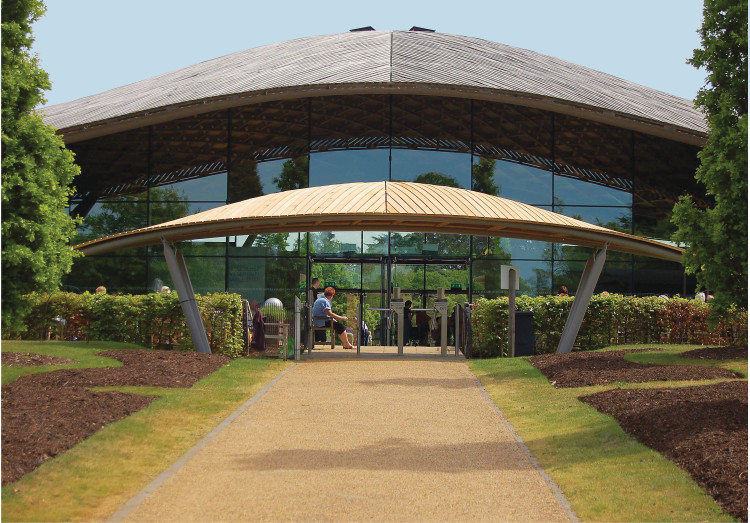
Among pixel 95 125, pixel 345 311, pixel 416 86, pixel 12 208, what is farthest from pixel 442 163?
pixel 12 208

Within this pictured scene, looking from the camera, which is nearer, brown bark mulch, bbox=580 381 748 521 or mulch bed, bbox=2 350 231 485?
brown bark mulch, bbox=580 381 748 521

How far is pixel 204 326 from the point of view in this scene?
1803cm

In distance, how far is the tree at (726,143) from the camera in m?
10.6

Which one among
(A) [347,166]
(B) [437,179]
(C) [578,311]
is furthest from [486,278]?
(C) [578,311]

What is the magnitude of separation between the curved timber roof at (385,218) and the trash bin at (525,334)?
2.00 meters

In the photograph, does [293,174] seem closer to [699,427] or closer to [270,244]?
[270,244]

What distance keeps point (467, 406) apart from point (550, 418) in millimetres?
1582

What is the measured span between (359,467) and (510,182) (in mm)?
20966

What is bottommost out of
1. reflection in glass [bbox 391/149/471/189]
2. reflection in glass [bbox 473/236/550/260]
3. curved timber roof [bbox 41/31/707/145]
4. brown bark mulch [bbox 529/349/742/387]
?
brown bark mulch [bbox 529/349/742/387]

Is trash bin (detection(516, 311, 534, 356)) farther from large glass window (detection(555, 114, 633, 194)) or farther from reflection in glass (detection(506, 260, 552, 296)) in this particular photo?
large glass window (detection(555, 114, 633, 194))

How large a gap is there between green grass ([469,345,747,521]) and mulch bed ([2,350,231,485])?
4.74 metres

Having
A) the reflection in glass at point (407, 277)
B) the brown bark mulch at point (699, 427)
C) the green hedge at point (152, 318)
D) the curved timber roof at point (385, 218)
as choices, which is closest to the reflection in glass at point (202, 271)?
the reflection in glass at point (407, 277)

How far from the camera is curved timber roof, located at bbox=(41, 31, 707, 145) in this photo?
26.6m

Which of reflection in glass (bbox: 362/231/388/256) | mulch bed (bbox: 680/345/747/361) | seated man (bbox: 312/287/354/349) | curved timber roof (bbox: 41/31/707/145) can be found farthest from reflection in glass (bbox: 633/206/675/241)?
mulch bed (bbox: 680/345/747/361)
